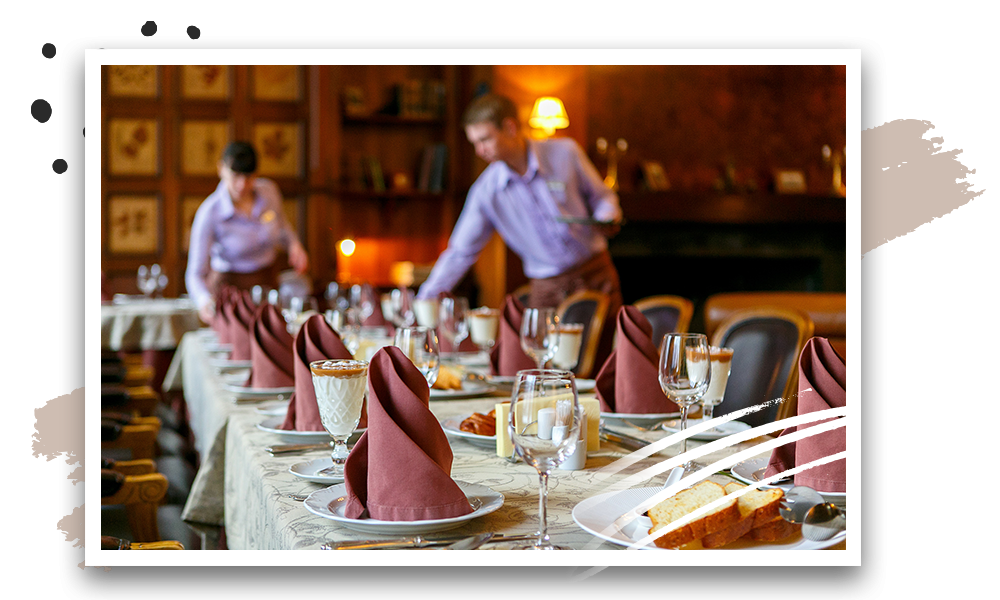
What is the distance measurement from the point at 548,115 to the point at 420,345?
492 cm

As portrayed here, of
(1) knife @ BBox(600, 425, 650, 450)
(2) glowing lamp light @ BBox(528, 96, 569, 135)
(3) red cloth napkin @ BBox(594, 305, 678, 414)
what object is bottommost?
(1) knife @ BBox(600, 425, 650, 450)

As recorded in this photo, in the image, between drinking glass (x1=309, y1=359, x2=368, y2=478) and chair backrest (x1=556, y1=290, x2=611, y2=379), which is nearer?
drinking glass (x1=309, y1=359, x2=368, y2=478)

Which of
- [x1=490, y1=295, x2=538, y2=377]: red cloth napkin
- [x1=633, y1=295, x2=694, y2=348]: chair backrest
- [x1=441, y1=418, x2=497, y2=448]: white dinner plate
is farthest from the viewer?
[x1=633, y1=295, x2=694, y2=348]: chair backrest

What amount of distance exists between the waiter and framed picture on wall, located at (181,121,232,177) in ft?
11.1

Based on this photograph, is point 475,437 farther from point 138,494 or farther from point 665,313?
point 665,313

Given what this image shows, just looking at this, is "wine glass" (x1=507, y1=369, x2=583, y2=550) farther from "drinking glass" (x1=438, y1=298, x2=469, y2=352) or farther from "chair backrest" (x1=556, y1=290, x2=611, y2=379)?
"chair backrest" (x1=556, y1=290, x2=611, y2=379)

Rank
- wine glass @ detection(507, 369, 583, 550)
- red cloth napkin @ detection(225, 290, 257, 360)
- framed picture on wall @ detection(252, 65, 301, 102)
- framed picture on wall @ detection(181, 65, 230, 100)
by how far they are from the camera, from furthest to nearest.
Answer: framed picture on wall @ detection(252, 65, 301, 102), framed picture on wall @ detection(181, 65, 230, 100), red cloth napkin @ detection(225, 290, 257, 360), wine glass @ detection(507, 369, 583, 550)

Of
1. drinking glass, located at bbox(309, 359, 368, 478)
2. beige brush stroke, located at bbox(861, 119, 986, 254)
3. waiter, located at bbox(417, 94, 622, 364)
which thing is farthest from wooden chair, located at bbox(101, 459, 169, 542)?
waiter, located at bbox(417, 94, 622, 364)

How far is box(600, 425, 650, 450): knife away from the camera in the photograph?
1.33m

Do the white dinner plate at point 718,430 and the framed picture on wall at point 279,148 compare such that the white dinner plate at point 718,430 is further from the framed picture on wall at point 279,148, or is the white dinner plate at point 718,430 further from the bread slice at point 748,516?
the framed picture on wall at point 279,148

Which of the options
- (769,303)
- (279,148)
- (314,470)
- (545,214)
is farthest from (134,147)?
(314,470)

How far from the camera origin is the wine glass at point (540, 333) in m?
1.88

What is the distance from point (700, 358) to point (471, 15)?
56 cm

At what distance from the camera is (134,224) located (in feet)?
20.9
